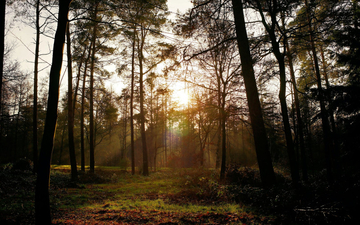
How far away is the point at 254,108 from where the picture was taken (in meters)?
6.39

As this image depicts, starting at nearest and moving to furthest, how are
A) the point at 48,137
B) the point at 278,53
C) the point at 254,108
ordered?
the point at 48,137
the point at 254,108
the point at 278,53

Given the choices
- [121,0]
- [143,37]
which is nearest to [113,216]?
[121,0]

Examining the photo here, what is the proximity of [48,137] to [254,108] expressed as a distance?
5796mm

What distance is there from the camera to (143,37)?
56.9ft

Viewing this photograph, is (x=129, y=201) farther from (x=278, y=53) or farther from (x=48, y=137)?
(x=278, y=53)

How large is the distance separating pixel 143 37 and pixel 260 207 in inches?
644

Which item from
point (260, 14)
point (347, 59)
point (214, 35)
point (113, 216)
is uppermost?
point (260, 14)

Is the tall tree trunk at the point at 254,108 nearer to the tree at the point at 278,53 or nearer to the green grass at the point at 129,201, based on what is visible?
the tree at the point at 278,53

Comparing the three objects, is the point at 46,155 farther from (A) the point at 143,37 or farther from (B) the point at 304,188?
(A) the point at 143,37

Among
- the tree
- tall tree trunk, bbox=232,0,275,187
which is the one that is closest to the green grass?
tall tree trunk, bbox=232,0,275,187

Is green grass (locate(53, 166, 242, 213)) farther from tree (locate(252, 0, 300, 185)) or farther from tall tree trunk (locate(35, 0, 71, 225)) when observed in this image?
tree (locate(252, 0, 300, 185))

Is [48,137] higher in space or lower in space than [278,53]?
lower

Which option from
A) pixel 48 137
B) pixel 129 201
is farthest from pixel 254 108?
pixel 48 137

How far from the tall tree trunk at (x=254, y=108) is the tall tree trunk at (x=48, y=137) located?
5240 mm
